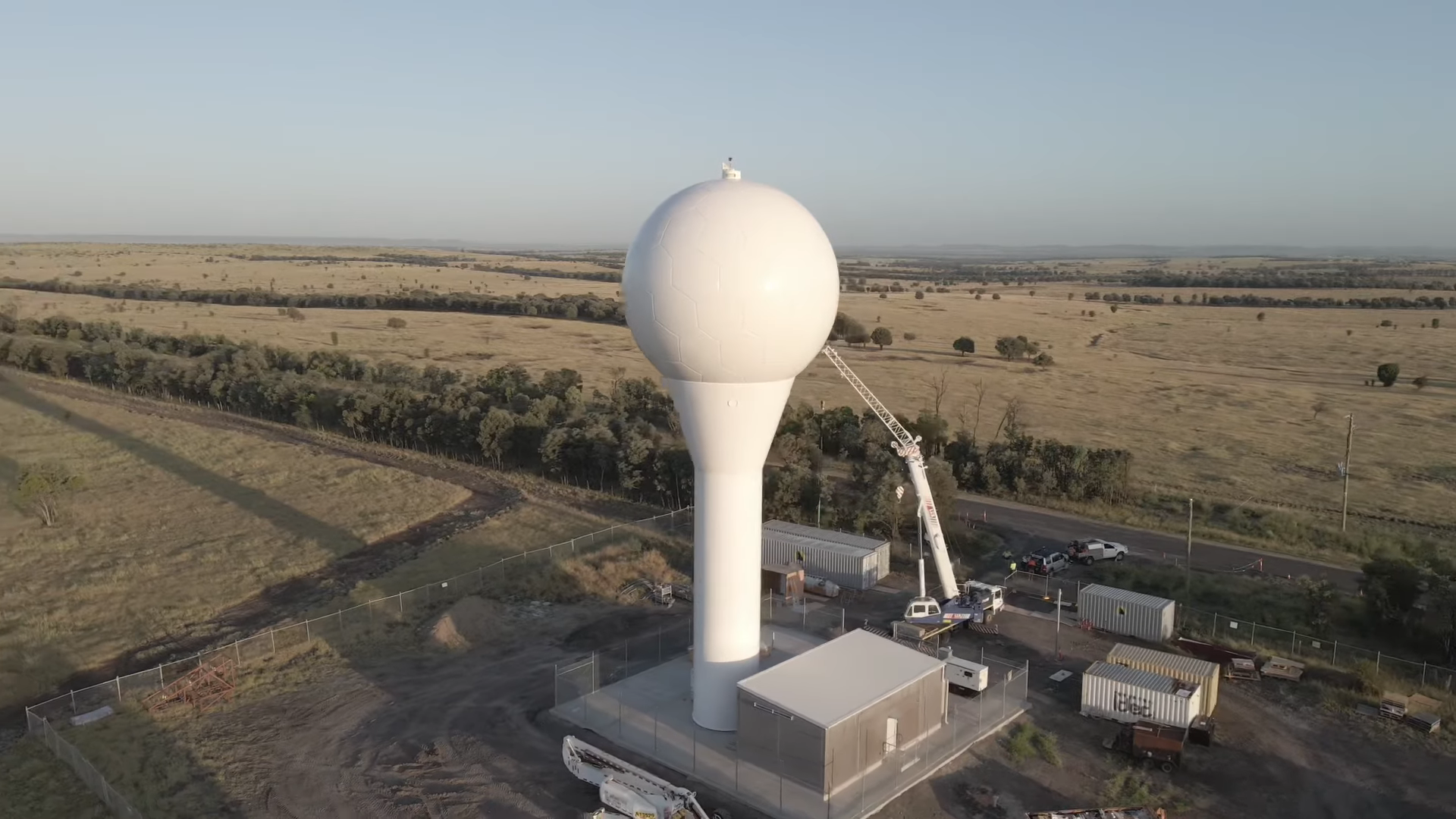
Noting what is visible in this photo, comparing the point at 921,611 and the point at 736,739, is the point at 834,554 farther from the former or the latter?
the point at 736,739

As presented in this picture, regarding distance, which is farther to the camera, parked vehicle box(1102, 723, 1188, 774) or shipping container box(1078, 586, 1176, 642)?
shipping container box(1078, 586, 1176, 642)

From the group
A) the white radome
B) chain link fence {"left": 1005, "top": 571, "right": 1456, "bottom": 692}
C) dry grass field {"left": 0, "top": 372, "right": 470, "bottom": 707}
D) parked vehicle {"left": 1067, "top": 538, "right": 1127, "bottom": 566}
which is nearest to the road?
parked vehicle {"left": 1067, "top": 538, "right": 1127, "bottom": 566}

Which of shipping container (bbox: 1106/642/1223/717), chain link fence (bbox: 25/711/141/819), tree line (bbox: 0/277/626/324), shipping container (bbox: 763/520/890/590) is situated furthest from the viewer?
tree line (bbox: 0/277/626/324)

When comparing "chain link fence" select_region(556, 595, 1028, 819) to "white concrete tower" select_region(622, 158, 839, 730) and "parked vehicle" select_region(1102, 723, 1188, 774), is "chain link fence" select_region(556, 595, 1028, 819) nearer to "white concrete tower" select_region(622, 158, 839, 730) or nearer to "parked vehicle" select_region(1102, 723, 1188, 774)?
"white concrete tower" select_region(622, 158, 839, 730)

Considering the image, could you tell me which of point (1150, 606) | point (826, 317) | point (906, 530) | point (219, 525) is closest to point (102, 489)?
point (219, 525)

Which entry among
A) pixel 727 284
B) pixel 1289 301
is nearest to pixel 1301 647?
pixel 727 284

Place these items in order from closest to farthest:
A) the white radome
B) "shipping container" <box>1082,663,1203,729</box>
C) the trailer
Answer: the white radome < "shipping container" <box>1082,663,1203,729</box> < the trailer
